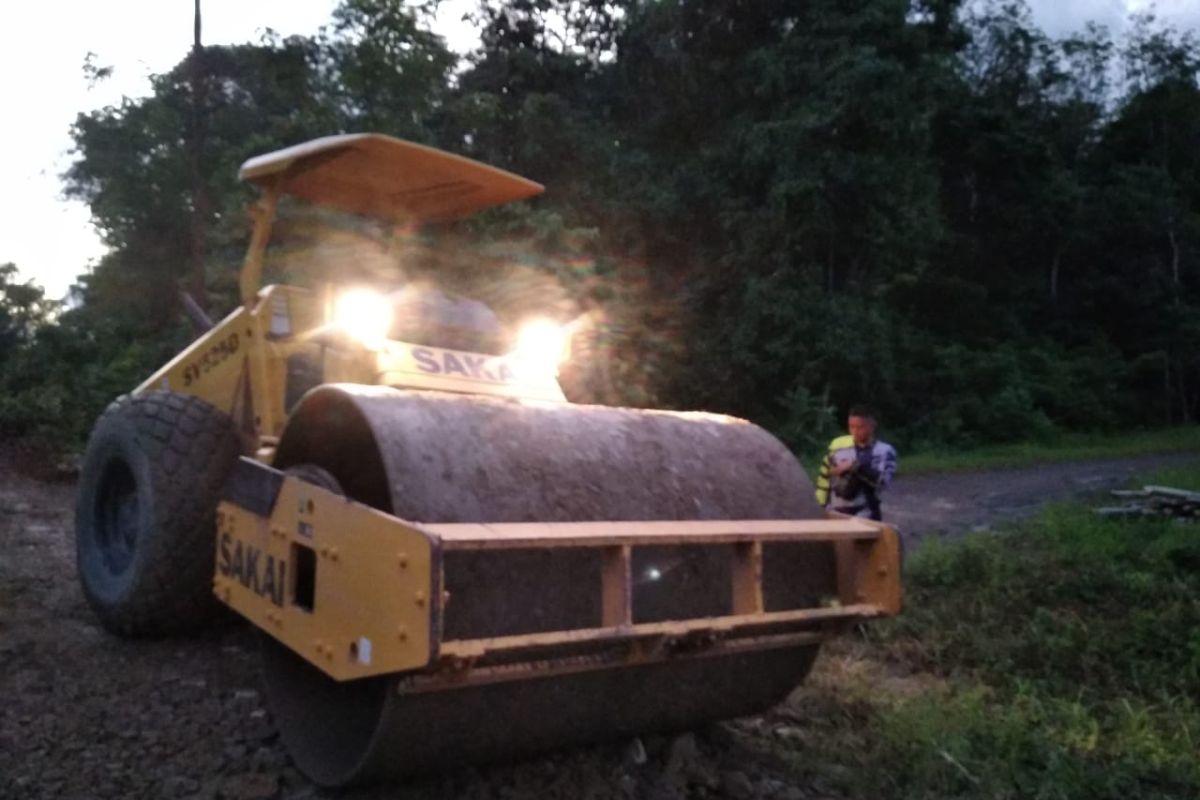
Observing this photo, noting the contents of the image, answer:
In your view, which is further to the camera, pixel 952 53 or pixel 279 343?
pixel 952 53

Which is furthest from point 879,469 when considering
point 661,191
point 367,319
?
point 661,191

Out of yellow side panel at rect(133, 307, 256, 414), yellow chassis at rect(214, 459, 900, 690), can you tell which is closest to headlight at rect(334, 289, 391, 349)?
yellow side panel at rect(133, 307, 256, 414)

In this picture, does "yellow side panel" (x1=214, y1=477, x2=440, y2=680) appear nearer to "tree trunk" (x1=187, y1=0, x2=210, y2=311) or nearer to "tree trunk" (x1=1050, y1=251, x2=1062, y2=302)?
"tree trunk" (x1=187, y1=0, x2=210, y2=311)

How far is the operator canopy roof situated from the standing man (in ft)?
6.71

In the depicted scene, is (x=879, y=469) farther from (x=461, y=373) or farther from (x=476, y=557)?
(x=476, y=557)

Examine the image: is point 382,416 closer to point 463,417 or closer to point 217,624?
point 463,417

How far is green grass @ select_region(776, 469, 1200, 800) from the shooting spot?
13.4 ft

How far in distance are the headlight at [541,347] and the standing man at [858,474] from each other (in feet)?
5.72

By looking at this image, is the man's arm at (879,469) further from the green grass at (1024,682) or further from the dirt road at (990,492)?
the dirt road at (990,492)

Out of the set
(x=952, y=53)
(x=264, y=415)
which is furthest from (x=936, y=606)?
(x=952, y=53)

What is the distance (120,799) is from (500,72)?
16.7 meters

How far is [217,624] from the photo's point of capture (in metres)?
5.19

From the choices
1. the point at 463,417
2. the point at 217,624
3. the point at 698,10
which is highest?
the point at 698,10

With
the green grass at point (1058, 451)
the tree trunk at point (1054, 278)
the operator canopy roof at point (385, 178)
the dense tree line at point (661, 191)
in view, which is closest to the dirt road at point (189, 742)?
the operator canopy roof at point (385, 178)
